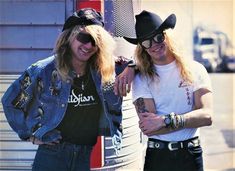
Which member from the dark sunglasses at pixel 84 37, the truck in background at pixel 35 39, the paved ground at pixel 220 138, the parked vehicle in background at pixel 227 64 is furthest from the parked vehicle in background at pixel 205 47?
the dark sunglasses at pixel 84 37

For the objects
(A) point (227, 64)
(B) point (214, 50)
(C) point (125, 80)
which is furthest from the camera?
(A) point (227, 64)

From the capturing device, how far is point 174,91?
235 cm

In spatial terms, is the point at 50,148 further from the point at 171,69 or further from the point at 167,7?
the point at 167,7

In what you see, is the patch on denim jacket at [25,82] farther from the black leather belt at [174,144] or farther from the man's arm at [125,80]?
the black leather belt at [174,144]

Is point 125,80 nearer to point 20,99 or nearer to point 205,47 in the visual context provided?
point 20,99

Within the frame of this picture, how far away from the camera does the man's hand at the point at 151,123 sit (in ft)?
7.46

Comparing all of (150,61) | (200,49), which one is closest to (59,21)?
(150,61)

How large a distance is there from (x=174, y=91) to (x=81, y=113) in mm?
507

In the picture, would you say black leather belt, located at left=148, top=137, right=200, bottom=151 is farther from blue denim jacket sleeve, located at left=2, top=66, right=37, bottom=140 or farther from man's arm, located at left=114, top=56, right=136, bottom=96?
blue denim jacket sleeve, located at left=2, top=66, right=37, bottom=140

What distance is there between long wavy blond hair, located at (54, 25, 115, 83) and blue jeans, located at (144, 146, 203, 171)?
49 cm

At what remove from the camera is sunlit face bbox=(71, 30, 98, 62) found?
96.2 inches

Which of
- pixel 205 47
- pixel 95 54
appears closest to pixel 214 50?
pixel 205 47

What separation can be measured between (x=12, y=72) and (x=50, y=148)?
118 centimetres

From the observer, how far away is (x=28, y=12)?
11.3ft
